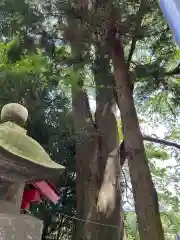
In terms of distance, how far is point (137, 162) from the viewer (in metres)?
2.93

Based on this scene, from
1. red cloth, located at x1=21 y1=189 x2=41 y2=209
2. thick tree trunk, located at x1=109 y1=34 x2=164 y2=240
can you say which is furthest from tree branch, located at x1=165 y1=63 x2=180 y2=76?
red cloth, located at x1=21 y1=189 x2=41 y2=209

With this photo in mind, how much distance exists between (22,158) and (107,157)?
2744 millimetres

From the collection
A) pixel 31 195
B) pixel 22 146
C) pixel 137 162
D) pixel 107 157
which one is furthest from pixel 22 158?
pixel 107 157

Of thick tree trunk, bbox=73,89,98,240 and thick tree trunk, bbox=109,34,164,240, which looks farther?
thick tree trunk, bbox=73,89,98,240

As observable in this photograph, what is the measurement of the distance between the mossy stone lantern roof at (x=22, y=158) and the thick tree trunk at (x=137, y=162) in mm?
1104

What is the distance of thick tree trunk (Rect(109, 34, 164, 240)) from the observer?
263 cm

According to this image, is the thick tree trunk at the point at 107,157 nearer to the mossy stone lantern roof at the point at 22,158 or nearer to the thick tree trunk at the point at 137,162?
the thick tree trunk at the point at 137,162

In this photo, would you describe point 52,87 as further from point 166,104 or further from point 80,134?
point 166,104

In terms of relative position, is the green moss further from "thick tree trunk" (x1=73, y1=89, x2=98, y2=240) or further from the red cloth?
"thick tree trunk" (x1=73, y1=89, x2=98, y2=240)

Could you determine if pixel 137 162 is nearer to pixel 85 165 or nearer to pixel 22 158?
pixel 22 158

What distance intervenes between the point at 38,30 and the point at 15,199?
9.59 ft

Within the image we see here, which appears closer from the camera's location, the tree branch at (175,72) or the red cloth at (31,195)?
the red cloth at (31,195)

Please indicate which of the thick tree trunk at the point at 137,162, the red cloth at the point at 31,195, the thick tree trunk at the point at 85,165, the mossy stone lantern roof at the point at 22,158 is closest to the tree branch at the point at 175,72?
the thick tree trunk at the point at 137,162

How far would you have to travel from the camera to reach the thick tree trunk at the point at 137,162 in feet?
8.62
